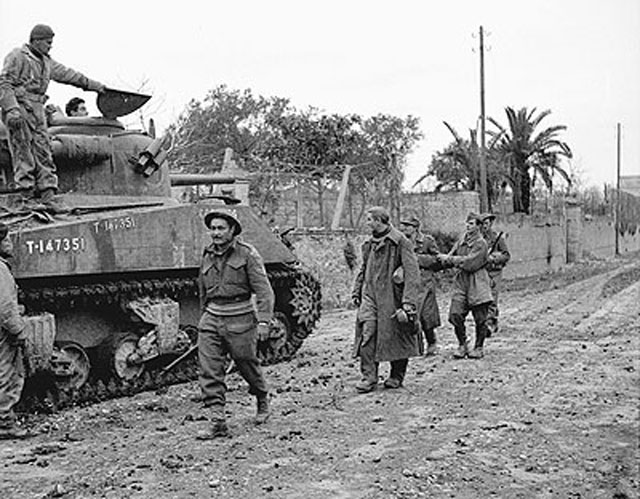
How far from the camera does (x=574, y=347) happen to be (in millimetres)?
12820

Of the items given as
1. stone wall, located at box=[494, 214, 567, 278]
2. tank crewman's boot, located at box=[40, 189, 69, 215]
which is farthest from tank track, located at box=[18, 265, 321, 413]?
stone wall, located at box=[494, 214, 567, 278]

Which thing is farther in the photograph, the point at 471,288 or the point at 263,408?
the point at 471,288

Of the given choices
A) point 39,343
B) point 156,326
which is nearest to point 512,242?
point 156,326

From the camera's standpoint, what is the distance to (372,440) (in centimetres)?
734

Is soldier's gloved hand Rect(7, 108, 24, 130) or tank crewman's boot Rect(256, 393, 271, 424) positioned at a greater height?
soldier's gloved hand Rect(7, 108, 24, 130)

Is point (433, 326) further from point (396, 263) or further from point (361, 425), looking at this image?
point (361, 425)

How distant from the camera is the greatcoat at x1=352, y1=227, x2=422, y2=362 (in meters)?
9.27

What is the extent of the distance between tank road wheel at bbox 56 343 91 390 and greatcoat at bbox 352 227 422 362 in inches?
102

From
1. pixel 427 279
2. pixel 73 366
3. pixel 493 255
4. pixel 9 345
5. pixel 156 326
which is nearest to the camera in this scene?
pixel 9 345

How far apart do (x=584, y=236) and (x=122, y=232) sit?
36.2 metres

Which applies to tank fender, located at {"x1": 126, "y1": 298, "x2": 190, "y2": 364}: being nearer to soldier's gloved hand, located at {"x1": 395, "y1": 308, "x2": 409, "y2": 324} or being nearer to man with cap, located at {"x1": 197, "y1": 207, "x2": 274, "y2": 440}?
man with cap, located at {"x1": 197, "y1": 207, "x2": 274, "y2": 440}

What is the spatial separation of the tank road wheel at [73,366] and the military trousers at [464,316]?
4.31 metres

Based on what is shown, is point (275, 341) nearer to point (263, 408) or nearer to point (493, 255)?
point (493, 255)

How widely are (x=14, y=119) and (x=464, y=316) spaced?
5.50 m
